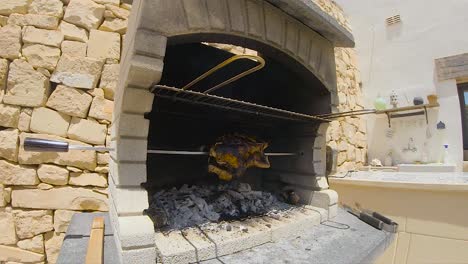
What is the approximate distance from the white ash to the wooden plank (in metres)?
0.35

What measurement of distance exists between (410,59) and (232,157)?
5560mm

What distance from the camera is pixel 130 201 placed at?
1.62 meters

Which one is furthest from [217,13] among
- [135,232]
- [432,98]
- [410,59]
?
[410,59]

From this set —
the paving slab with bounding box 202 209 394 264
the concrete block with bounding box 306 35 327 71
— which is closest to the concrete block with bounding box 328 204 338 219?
the paving slab with bounding box 202 209 394 264

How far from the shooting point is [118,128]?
1.65 meters

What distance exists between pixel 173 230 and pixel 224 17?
1.55 meters

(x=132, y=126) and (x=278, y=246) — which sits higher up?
(x=132, y=126)

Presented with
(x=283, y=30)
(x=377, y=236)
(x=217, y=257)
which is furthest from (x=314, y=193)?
(x=283, y=30)

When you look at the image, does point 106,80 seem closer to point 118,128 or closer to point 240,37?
point 118,128

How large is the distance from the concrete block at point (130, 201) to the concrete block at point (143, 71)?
0.66 meters

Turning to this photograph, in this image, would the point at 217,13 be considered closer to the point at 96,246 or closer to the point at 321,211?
the point at 96,246

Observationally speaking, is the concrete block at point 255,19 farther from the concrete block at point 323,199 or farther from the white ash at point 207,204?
the concrete block at point 323,199

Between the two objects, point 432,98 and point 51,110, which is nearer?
point 51,110

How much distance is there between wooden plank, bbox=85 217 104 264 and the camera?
4.79ft
